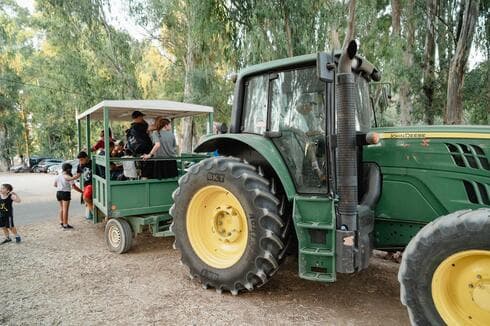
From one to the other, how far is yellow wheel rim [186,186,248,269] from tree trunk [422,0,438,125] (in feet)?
36.4

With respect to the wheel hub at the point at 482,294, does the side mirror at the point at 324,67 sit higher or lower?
higher

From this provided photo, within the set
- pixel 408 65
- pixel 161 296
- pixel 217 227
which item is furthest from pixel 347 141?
pixel 408 65

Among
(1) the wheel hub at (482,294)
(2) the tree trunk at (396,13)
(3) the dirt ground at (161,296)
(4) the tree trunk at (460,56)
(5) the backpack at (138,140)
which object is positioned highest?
(2) the tree trunk at (396,13)

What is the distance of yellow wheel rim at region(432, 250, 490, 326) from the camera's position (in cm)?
260

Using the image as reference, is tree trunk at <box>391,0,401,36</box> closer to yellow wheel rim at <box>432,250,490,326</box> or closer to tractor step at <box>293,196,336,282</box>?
tractor step at <box>293,196,336,282</box>

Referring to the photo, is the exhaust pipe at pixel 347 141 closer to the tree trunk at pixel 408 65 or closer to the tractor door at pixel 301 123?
the tractor door at pixel 301 123

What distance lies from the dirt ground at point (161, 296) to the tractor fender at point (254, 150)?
108cm

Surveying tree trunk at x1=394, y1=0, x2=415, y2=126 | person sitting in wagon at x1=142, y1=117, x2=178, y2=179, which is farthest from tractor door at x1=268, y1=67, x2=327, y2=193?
tree trunk at x1=394, y1=0, x2=415, y2=126

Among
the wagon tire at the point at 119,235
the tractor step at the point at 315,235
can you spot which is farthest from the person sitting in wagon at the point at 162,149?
the tractor step at the point at 315,235

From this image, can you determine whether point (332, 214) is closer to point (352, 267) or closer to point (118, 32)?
point (352, 267)

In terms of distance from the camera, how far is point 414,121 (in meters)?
13.4

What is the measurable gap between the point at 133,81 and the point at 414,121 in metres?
12.9

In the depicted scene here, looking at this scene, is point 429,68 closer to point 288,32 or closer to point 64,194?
point 288,32

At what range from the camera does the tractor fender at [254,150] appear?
11.8ft
